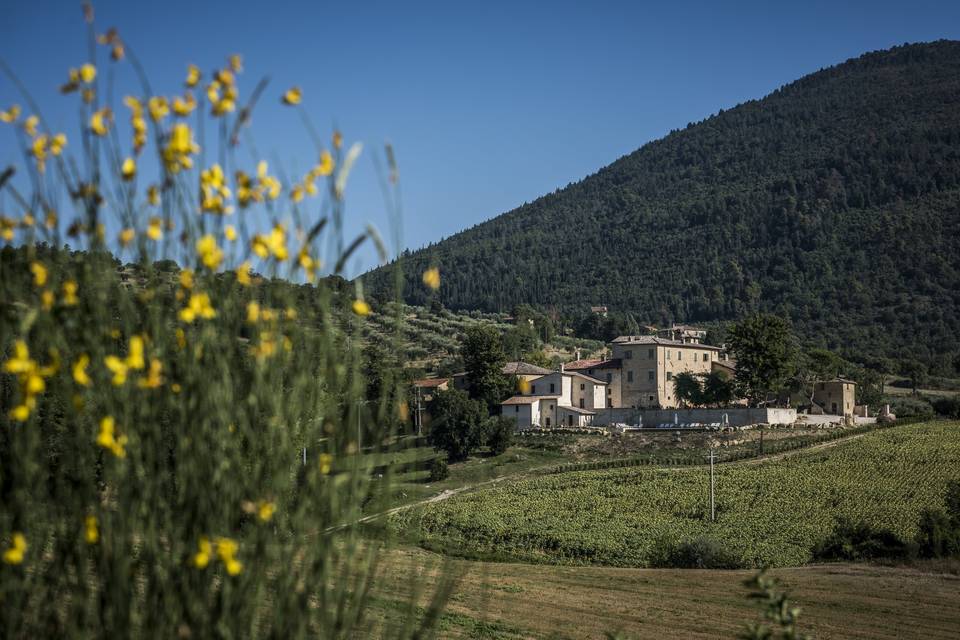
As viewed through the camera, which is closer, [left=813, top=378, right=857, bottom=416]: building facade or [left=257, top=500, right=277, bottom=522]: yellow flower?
[left=257, top=500, right=277, bottom=522]: yellow flower

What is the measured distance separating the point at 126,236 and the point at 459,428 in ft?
199

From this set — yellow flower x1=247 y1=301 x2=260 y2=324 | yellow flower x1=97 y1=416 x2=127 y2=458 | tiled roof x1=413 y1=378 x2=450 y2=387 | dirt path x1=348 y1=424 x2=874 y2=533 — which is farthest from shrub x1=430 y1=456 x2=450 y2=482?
yellow flower x1=97 y1=416 x2=127 y2=458

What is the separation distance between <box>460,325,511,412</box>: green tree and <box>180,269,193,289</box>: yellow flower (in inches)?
2871

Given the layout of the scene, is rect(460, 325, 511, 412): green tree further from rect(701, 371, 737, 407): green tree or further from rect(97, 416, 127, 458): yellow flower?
rect(97, 416, 127, 458): yellow flower

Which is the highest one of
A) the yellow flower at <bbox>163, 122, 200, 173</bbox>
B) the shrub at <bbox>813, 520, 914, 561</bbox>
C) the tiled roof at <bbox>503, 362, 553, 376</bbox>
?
the tiled roof at <bbox>503, 362, 553, 376</bbox>

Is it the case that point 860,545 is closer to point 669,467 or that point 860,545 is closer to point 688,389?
point 669,467

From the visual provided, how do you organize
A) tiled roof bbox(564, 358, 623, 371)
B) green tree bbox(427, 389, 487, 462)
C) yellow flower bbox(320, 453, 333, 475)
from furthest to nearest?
tiled roof bbox(564, 358, 623, 371) < green tree bbox(427, 389, 487, 462) < yellow flower bbox(320, 453, 333, 475)

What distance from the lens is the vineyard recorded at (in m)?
40.6

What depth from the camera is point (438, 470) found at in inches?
2335

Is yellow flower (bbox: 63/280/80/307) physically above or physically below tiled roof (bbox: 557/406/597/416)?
below

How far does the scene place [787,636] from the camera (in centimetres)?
427

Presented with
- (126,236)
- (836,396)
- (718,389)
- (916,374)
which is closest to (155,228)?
(126,236)

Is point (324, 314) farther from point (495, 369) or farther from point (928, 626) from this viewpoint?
point (495, 369)

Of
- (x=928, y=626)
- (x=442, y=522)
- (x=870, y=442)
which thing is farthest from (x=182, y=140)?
(x=870, y=442)
